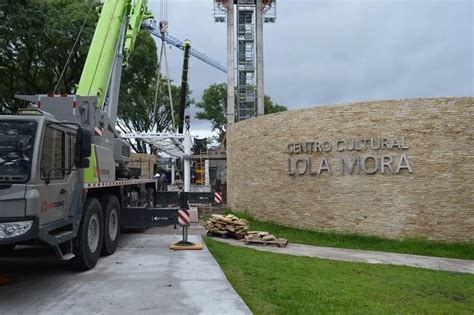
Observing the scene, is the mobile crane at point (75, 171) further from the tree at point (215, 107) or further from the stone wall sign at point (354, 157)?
the tree at point (215, 107)

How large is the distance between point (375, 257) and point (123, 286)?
8.24 m

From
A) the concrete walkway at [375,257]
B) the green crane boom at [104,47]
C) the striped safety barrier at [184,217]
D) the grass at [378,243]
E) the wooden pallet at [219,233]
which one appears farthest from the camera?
the wooden pallet at [219,233]

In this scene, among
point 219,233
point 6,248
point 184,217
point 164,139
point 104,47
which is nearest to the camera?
point 6,248

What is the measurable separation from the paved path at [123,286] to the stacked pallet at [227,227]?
5.05 meters

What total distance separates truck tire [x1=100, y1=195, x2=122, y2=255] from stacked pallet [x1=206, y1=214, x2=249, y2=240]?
5.15m

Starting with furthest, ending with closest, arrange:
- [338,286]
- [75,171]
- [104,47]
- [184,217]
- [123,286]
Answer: [104,47] < [184,217] < [338,286] < [75,171] < [123,286]

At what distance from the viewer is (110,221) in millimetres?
10156

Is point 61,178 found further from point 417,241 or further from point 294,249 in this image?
point 417,241

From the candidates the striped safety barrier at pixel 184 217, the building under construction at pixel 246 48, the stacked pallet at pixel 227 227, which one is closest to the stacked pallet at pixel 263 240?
the stacked pallet at pixel 227 227

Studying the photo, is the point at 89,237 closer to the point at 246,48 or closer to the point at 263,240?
the point at 263,240

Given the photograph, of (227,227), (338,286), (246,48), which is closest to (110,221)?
(338,286)

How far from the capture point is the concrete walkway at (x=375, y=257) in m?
12.5

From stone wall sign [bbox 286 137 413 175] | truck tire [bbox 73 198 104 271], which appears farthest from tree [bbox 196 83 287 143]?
truck tire [bbox 73 198 104 271]

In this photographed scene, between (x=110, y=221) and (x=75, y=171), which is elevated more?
(x=75, y=171)
